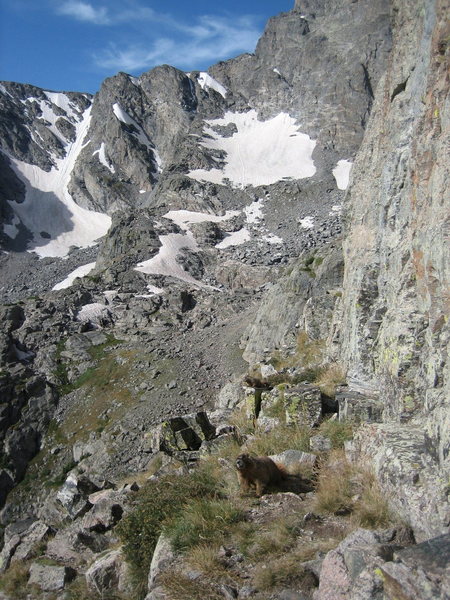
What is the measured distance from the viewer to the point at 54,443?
3209 centimetres

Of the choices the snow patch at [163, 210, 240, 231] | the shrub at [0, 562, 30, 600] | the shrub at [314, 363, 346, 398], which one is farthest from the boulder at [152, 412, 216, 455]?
the snow patch at [163, 210, 240, 231]

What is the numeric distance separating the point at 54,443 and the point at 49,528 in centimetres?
2350

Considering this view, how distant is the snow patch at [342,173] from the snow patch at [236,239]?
20.8m

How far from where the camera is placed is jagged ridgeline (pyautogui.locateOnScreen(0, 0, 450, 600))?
5.48 m

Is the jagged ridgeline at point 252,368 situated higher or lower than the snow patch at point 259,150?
lower

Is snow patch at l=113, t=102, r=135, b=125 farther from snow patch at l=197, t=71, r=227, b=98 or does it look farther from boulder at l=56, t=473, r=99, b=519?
boulder at l=56, t=473, r=99, b=519

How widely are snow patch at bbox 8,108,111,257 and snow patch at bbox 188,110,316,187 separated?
28.0m

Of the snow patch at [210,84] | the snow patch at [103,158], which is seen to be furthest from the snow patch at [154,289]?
the snow patch at [210,84]

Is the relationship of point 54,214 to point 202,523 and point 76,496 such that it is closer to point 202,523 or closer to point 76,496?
point 76,496

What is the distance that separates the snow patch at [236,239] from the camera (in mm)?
67188

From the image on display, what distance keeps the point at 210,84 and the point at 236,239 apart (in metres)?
74.2

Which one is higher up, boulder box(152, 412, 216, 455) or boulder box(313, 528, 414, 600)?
boulder box(313, 528, 414, 600)

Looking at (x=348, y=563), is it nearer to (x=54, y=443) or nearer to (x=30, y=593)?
(x=30, y=593)

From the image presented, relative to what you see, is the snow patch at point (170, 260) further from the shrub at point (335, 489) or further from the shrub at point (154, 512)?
the shrub at point (335, 489)
